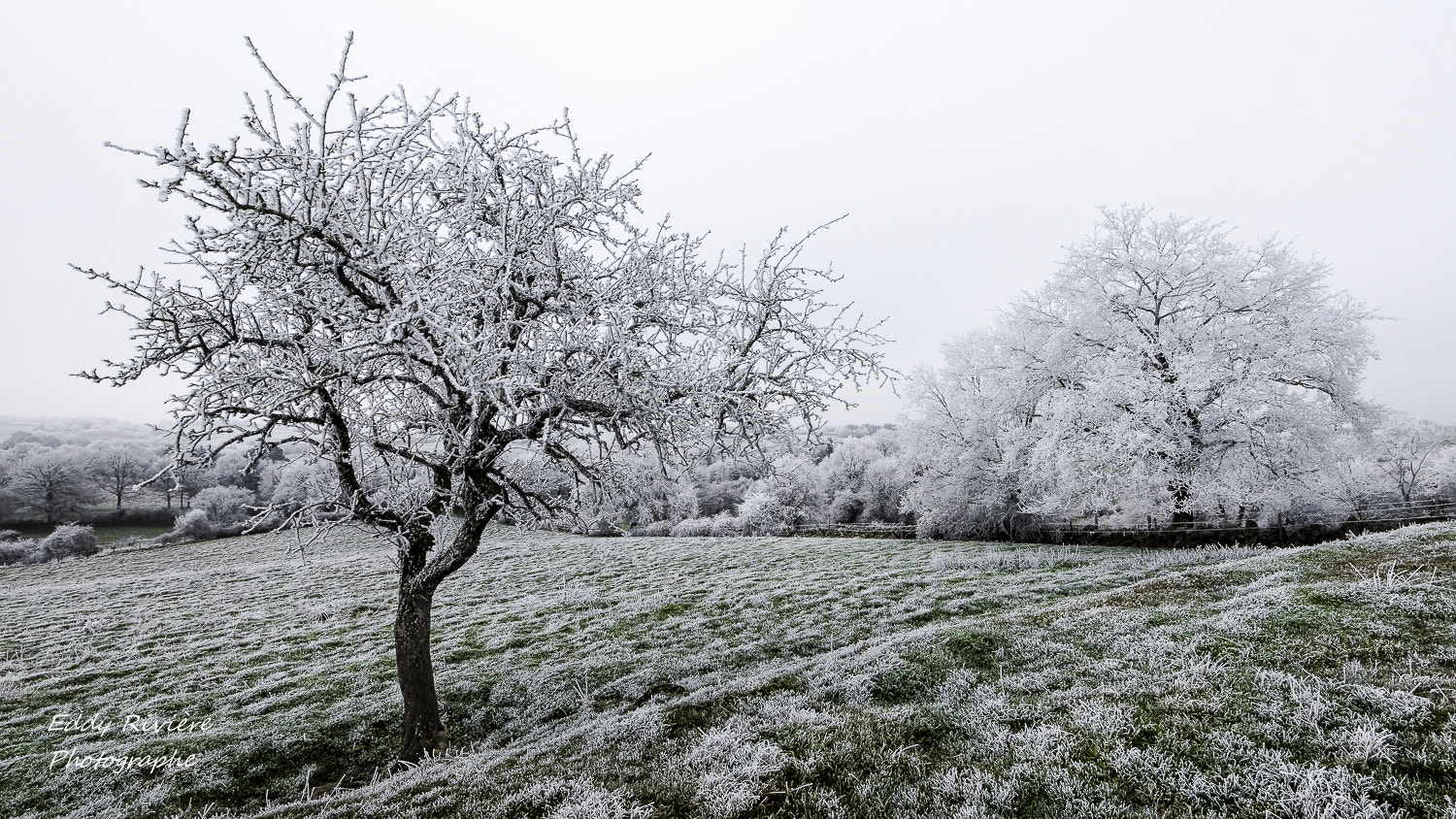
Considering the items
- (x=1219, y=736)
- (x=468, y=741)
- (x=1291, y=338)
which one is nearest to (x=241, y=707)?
(x=468, y=741)

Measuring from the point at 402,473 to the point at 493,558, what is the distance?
26253 millimetres

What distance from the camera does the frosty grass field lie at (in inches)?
179

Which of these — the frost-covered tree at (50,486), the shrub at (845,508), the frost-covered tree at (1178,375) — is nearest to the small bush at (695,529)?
the shrub at (845,508)

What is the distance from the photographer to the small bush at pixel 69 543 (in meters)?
44.9

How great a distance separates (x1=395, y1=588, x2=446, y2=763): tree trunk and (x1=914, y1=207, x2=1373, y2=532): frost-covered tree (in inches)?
750

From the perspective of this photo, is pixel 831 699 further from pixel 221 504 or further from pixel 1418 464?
pixel 221 504

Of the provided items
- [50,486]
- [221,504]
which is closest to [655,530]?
[221,504]

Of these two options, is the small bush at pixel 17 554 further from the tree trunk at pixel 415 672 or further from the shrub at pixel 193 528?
the tree trunk at pixel 415 672

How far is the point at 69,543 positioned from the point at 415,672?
205ft

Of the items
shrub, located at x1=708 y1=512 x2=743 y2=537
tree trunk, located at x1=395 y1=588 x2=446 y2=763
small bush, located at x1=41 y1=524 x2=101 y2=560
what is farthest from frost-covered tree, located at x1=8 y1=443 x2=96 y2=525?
tree trunk, located at x1=395 y1=588 x2=446 y2=763

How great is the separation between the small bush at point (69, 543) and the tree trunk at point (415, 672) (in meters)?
60.9

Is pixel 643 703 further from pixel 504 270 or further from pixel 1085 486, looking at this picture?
pixel 1085 486

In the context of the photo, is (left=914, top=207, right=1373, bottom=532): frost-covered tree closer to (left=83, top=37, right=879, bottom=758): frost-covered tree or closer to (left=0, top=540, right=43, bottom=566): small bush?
(left=83, top=37, right=879, bottom=758): frost-covered tree

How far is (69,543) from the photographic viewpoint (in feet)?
150
